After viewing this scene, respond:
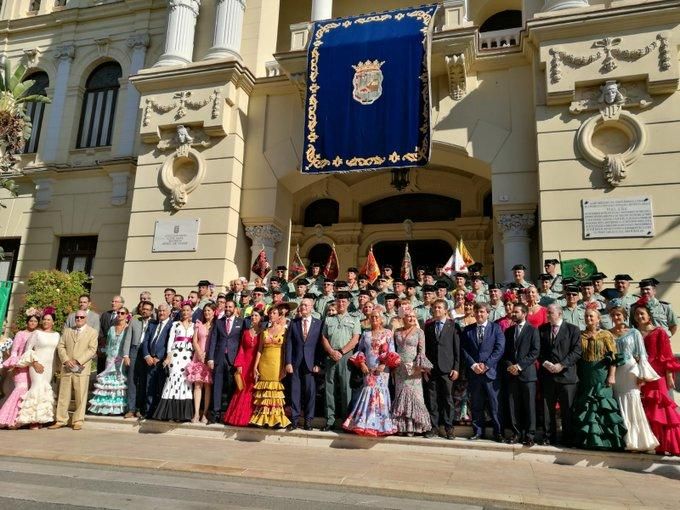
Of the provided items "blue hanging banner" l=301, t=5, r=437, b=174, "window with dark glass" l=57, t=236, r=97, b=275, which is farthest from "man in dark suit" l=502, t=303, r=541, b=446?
"window with dark glass" l=57, t=236, r=97, b=275

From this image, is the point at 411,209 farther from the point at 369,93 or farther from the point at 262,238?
the point at 262,238

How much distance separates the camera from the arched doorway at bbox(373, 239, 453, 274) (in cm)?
1623

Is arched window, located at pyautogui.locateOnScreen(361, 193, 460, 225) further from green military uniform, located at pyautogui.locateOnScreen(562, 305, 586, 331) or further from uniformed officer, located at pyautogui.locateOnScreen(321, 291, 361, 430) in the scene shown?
uniformed officer, located at pyautogui.locateOnScreen(321, 291, 361, 430)

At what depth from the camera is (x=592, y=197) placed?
34.6 ft

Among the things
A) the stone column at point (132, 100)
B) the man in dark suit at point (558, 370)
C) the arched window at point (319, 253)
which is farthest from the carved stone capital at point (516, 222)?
the stone column at point (132, 100)

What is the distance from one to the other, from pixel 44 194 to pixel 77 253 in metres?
2.21

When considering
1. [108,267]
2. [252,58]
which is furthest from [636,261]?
[108,267]

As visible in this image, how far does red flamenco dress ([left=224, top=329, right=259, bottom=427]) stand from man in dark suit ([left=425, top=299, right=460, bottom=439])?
2592 mm

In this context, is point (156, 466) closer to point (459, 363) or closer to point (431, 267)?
point (459, 363)

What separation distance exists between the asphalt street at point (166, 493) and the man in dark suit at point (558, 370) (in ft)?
8.91

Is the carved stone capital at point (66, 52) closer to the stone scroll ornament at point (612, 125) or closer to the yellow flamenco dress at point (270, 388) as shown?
the yellow flamenco dress at point (270, 388)

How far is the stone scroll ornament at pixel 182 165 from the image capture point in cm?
1341

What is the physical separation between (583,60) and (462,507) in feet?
31.1

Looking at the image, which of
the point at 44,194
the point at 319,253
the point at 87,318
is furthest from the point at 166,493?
the point at 44,194
